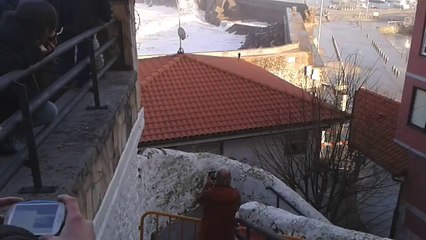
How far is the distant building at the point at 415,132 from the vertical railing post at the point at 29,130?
13.5 metres

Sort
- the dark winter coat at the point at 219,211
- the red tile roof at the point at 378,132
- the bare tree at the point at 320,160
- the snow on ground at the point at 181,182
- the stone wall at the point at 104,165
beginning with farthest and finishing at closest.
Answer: the red tile roof at the point at 378,132, the bare tree at the point at 320,160, the snow on ground at the point at 181,182, the dark winter coat at the point at 219,211, the stone wall at the point at 104,165

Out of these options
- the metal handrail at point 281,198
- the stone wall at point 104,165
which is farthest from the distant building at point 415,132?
the stone wall at point 104,165

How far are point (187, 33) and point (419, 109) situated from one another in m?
58.1

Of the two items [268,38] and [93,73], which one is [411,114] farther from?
[268,38]

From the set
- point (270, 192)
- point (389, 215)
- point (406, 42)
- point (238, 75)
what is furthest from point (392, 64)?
point (270, 192)

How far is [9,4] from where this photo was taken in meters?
3.87

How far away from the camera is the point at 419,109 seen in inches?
554

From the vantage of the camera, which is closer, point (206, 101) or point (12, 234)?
point (12, 234)

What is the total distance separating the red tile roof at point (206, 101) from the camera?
41.5ft

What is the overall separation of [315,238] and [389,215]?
42.3ft

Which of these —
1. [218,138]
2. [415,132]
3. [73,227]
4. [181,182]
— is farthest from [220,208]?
[415,132]

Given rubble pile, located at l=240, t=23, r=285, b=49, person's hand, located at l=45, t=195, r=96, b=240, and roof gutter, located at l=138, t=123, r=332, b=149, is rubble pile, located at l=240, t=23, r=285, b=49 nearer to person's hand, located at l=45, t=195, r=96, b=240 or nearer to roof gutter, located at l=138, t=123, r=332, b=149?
roof gutter, located at l=138, t=123, r=332, b=149

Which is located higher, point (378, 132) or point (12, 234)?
point (12, 234)

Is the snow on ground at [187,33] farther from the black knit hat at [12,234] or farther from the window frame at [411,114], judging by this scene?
the black knit hat at [12,234]
